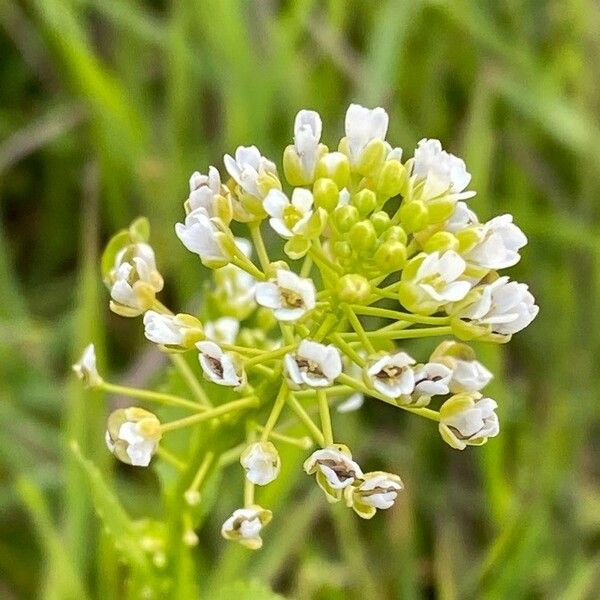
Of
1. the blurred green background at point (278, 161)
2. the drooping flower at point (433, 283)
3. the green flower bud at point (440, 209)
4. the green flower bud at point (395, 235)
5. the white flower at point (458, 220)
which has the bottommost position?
the blurred green background at point (278, 161)

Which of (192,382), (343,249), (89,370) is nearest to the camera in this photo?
(343,249)

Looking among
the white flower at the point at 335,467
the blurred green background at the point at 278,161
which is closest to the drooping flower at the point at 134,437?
the white flower at the point at 335,467

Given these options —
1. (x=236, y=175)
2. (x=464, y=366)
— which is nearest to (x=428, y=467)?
(x=464, y=366)

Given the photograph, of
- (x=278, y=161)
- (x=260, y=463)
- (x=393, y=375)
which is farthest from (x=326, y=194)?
(x=278, y=161)

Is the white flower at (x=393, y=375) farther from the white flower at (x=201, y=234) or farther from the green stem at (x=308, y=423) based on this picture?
the white flower at (x=201, y=234)

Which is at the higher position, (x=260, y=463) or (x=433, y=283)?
(x=433, y=283)

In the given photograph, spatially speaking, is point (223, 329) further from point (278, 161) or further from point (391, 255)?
point (278, 161)
